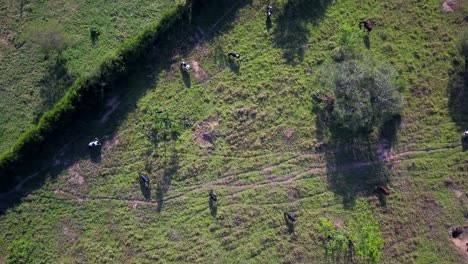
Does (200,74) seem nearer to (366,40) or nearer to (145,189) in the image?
(145,189)

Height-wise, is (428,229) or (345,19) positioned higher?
(345,19)

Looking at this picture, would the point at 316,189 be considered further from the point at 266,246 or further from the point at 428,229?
the point at 428,229

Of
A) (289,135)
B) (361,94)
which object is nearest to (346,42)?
(361,94)

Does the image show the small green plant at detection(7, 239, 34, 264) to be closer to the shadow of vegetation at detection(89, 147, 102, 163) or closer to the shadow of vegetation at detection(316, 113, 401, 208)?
the shadow of vegetation at detection(89, 147, 102, 163)

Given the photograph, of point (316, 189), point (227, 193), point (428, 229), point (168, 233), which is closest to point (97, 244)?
point (168, 233)

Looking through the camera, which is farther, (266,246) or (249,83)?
(249,83)

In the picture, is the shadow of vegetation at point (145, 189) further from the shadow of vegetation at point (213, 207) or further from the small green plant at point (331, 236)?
the small green plant at point (331, 236)
